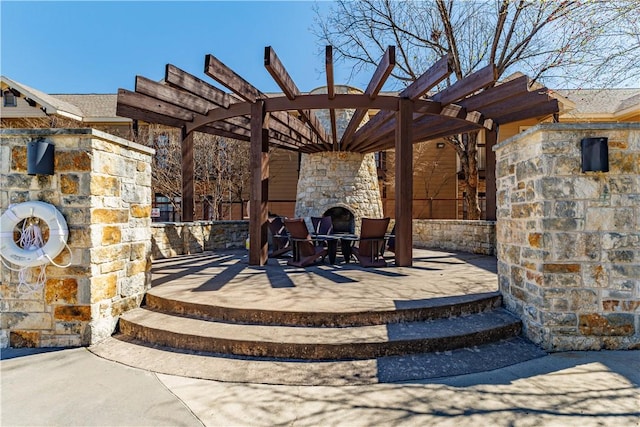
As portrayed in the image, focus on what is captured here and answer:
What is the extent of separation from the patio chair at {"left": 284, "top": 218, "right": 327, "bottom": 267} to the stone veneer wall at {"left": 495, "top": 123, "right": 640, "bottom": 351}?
346cm

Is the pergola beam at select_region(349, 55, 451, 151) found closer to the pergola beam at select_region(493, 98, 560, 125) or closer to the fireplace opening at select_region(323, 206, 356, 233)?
the fireplace opening at select_region(323, 206, 356, 233)

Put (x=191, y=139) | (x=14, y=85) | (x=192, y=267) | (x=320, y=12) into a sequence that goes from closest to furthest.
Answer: (x=192, y=267), (x=191, y=139), (x=320, y=12), (x=14, y=85)

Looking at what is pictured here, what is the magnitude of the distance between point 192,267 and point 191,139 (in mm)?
3273

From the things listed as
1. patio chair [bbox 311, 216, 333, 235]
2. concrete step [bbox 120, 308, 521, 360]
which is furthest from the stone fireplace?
concrete step [bbox 120, 308, 521, 360]

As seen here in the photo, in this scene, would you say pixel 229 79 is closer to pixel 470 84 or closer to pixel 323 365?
pixel 470 84

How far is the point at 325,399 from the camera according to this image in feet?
7.24

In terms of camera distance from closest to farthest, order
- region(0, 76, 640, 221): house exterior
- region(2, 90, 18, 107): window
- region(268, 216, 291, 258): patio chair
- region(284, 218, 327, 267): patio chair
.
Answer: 1. region(284, 218, 327, 267): patio chair
2. region(268, 216, 291, 258): patio chair
3. region(0, 76, 640, 221): house exterior
4. region(2, 90, 18, 107): window

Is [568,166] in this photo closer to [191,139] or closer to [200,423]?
[200,423]

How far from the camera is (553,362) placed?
8.97 feet

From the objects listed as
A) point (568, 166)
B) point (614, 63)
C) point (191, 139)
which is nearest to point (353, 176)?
point (191, 139)

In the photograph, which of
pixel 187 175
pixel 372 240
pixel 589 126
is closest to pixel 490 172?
pixel 372 240

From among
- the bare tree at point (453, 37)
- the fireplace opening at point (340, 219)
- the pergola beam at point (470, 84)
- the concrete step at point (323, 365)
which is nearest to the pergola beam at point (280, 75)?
the pergola beam at point (470, 84)

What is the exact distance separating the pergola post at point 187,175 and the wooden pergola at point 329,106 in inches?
4.6

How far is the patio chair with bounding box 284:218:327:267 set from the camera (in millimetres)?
5484
